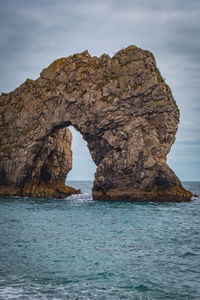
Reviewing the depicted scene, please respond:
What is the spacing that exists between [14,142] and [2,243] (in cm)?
3379

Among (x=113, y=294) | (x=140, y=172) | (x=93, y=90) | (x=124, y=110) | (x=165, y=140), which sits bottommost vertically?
(x=113, y=294)

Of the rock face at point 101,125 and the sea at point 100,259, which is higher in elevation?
the rock face at point 101,125

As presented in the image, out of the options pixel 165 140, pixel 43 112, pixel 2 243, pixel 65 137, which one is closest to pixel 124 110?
pixel 165 140

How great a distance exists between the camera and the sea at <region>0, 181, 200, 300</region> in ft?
33.3

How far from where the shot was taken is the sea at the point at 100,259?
10.2m

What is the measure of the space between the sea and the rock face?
15572 millimetres

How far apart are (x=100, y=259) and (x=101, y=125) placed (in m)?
29.0

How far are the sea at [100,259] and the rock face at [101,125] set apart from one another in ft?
51.1

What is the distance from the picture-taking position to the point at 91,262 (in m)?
13.3

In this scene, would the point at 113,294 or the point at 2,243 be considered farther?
the point at 2,243

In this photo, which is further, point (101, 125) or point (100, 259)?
point (101, 125)

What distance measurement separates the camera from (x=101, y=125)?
41.6 m

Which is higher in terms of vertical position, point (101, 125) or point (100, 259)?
point (101, 125)

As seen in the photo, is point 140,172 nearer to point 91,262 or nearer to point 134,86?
point 134,86
